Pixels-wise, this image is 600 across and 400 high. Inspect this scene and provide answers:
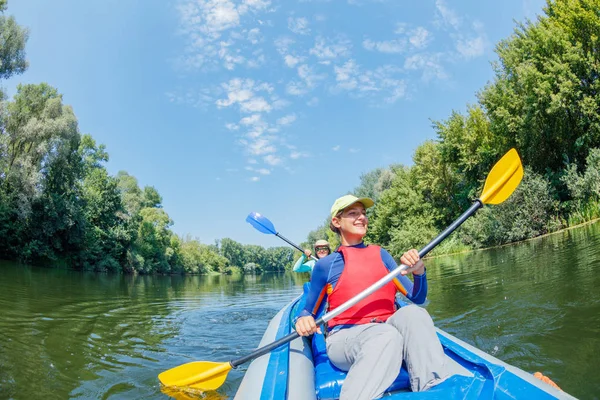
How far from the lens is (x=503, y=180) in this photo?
3344 mm

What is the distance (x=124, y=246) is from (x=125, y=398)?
101 ft

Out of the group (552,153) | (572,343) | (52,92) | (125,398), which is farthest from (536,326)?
(52,92)

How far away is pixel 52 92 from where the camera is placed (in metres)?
20.8

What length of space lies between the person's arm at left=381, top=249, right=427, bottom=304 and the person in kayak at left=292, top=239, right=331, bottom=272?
10.5ft

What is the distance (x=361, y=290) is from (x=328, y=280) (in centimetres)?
23

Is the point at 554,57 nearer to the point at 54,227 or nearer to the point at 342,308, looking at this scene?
the point at 342,308

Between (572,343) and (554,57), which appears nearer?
(572,343)

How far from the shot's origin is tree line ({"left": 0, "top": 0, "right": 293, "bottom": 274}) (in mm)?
18891

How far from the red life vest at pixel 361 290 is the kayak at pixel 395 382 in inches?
12.9

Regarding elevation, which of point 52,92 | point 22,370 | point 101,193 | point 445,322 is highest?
point 52,92

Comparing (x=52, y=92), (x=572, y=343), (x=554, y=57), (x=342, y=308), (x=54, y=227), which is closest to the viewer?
(x=342, y=308)

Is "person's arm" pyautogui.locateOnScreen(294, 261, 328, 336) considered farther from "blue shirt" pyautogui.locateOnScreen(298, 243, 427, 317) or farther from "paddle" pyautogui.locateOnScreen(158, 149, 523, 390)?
"paddle" pyautogui.locateOnScreen(158, 149, 523, 390)

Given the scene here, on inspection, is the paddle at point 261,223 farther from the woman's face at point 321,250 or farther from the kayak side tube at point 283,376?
the kayak side tube at point 283,376

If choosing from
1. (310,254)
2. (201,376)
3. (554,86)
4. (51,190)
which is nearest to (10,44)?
(51,190)
